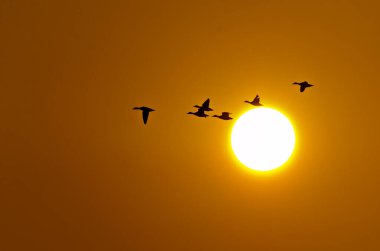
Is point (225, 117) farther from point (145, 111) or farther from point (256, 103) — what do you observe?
point (145, 111)

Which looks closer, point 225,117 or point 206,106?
Answer: point 206,106

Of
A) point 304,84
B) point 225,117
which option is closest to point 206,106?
point 225,117

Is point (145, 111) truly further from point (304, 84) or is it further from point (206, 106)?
point (304, 84)

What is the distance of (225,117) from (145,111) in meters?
8.03

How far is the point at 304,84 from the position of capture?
61.4 m

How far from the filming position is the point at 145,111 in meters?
61.8

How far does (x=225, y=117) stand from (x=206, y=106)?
15.4 ft

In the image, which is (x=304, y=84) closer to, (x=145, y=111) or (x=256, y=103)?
(x=256, y=103)

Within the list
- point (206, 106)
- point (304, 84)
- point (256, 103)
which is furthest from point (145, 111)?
point (304, 84)

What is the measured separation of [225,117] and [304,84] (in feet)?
27.8

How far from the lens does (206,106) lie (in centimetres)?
5816

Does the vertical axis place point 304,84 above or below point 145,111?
above

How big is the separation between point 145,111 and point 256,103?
11.1 m

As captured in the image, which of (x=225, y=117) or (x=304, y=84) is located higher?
(x=304, y=84)
